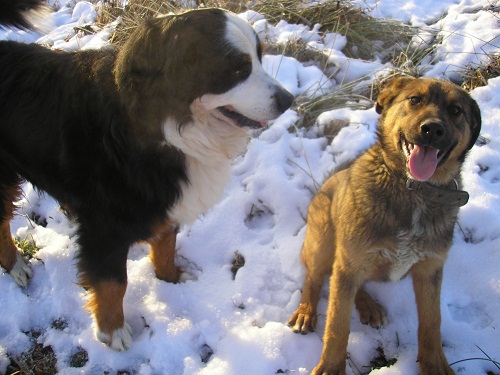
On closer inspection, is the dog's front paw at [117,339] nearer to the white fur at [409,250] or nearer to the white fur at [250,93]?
the white fur at [250,93]

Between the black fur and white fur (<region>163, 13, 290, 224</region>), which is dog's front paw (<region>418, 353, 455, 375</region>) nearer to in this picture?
white fur (<region>163, 13, 290, 224</region>)

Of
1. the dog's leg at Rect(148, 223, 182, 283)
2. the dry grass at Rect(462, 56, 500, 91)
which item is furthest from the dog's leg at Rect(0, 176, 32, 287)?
the dry grass at Rect(462, 56, 500, 91)

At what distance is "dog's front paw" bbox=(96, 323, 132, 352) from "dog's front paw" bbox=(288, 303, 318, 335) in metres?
0.93

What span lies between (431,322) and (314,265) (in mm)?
682

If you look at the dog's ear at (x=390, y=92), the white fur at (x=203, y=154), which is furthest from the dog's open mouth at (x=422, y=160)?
the white fur at (x=203, y=154)

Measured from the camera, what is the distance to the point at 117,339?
2385mm

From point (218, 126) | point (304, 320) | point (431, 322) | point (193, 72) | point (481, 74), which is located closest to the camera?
point (193, 72)

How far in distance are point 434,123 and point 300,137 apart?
1783mm

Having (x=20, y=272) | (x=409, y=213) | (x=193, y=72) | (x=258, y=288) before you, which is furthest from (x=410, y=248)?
(x=20, y=272)

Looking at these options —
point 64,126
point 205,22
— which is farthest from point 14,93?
point 205,22

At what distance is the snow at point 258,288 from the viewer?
7.80 ft

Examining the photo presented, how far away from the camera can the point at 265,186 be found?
3.35 meters

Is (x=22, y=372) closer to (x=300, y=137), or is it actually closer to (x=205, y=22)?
(x=205, y=22)

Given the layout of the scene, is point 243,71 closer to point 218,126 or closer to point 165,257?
point 218,126
